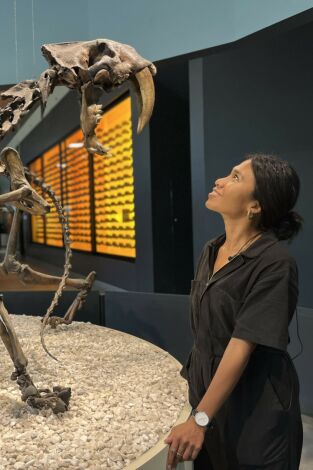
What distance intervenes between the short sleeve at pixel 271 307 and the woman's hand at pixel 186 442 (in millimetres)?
279

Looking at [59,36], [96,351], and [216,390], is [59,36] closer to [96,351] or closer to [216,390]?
[96,351]

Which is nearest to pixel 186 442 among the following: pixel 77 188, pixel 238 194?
pixel 238 194

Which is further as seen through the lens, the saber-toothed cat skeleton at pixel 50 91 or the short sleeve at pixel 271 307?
the saber-toothed cat skeleton at pixel 50 91

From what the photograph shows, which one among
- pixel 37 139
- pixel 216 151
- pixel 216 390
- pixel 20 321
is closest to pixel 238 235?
pixel 216 390

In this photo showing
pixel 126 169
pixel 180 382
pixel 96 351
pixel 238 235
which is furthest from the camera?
pixel 126 169

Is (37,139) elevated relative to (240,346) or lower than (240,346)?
elevated

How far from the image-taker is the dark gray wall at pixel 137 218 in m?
5.38

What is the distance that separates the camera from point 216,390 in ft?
3.93

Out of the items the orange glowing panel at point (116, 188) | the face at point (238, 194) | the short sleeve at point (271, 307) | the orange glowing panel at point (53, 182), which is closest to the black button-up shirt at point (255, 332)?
the short sleeve at point (271, 307)

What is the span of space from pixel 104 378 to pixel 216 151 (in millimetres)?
2450

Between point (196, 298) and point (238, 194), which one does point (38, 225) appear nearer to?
A: point (196, 298)

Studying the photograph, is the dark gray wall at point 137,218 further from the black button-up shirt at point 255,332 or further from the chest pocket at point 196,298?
the black button-up shirt at point 255,332

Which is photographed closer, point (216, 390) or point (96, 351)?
point (216, 390)

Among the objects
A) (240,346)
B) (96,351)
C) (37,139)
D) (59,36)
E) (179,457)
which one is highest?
(59,36)
